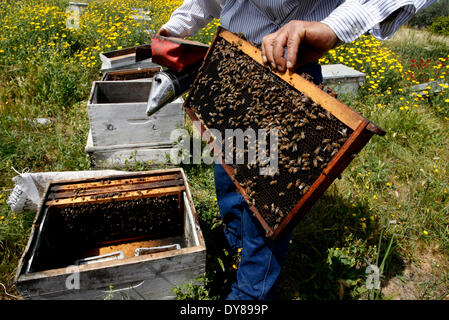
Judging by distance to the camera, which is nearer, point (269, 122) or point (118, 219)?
point (269, 122)

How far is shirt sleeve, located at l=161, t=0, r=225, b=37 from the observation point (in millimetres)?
2885

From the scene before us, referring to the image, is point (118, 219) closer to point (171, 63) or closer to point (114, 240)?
point (114, 240)

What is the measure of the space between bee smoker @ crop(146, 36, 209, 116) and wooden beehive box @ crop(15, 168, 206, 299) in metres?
0.81


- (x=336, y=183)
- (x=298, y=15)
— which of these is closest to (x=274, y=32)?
(x=298, y=15)

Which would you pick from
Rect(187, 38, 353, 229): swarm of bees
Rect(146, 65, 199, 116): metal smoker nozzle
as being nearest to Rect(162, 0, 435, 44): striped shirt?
Rect(187, 38, 353, 229): swarm of bees

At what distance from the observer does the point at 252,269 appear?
2.41 m

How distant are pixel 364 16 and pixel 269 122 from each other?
848mm

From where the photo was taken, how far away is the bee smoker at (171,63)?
2.35m

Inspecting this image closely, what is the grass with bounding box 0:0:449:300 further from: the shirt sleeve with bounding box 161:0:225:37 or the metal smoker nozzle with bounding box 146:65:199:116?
the shirt sleeve with bounding box 161:0:225:37

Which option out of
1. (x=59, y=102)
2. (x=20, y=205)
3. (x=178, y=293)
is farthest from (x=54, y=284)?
(x=59, y=102)

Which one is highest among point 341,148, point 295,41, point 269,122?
point 295,41

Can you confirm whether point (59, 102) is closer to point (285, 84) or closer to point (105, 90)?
point (105, 90)

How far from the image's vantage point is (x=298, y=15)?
2193mm

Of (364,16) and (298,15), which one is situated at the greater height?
(298,15)
